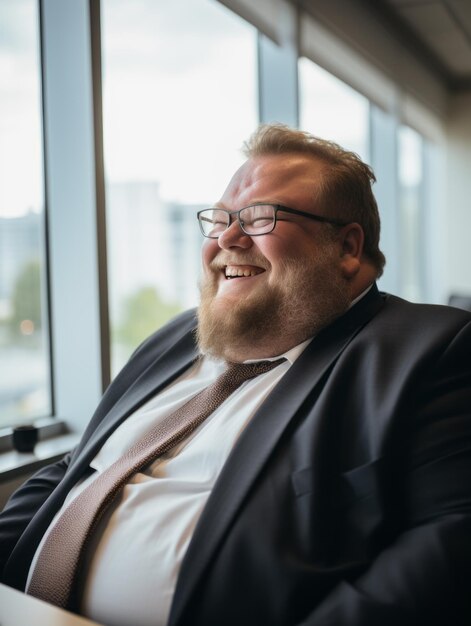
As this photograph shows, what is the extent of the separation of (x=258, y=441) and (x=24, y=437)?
1074mm

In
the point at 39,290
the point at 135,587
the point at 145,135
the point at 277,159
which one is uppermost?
the point at 145,135

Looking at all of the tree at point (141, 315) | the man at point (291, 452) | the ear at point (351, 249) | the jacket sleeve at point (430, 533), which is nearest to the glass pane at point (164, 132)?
the tree at point (141, 315)

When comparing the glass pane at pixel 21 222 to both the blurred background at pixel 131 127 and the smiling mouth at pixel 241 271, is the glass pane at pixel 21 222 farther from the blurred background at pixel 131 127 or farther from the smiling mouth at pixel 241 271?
the smiling mouth at pixel 241 271

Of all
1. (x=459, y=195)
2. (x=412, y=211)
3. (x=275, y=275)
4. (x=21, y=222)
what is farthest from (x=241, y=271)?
(x=459, y=195)

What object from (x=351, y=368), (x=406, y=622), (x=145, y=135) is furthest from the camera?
(x=145, y=135)

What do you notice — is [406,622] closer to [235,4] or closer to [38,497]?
[38,497]

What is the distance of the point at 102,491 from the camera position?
1346 millimetres

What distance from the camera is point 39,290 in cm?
235

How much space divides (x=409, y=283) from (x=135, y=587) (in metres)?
6.04

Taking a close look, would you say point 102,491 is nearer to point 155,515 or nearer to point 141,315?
point 155,515

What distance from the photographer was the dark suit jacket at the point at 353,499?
1.03 meters

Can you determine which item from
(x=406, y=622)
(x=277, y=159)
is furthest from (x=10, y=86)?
(x=406, y=622)

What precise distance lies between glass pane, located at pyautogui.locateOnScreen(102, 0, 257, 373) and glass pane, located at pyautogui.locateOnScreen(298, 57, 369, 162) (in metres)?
0.50

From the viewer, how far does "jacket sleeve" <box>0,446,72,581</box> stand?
1.49 m
